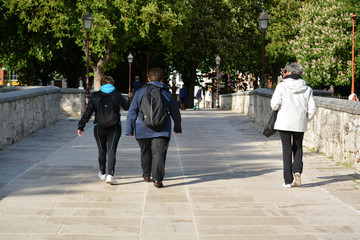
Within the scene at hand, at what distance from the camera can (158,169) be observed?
24.7 feet

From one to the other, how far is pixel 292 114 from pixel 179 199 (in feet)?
6.45

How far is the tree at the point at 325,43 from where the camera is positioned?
44.8 meters

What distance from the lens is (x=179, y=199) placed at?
266 inches

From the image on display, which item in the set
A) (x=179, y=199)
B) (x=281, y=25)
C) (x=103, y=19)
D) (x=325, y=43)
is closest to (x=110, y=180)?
(x=179, y=199)

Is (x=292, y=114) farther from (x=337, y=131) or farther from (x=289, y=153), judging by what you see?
(x=337, y=131)

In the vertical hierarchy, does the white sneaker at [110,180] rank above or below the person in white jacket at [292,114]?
below

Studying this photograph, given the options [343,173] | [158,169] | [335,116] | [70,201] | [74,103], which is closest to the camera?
[70,201]

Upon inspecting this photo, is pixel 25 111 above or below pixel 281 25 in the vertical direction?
below

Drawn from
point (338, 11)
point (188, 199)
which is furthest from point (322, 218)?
point (338, 11)

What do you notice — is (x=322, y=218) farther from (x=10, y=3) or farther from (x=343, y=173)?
(x=10, y=3)

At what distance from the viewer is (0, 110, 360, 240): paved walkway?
206 inches

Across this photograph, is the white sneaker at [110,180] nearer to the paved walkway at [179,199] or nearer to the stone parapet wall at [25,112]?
the paved walkway at [179,199]

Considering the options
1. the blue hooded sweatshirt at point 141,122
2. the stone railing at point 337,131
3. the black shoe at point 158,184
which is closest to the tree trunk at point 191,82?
the stone railing at point 337,131

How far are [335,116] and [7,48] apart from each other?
2857 cm
